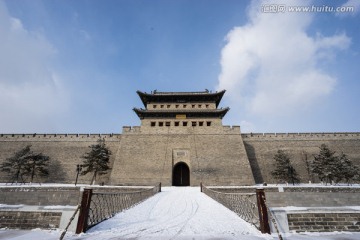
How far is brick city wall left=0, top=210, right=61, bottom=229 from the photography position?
401cm

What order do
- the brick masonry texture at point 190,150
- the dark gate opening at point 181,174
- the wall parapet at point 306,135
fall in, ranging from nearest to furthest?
1. the brick masonry texture at point 190,150
2. the dark gate opening at point 181,174
3. the wall parapet at point 306,135

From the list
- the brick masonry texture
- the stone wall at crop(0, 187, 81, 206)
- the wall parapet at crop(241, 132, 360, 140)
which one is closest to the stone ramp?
the stone wall at crop(0, 187, 81, 206)

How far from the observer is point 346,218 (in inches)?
152

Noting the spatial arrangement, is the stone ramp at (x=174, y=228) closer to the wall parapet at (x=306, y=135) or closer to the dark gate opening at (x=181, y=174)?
the dark gate opening at (x=181, y=174)

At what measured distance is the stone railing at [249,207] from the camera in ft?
11.9

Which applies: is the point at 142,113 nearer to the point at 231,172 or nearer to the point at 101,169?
the point at 101,169

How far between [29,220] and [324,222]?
5598mm

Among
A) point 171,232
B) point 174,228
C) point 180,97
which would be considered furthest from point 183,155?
point 171,232

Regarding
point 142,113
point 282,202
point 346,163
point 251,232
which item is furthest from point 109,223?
Answer: point 346,163

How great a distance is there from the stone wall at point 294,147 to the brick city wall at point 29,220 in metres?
18.0

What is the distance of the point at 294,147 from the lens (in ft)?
66.4

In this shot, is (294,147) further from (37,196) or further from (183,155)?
(37,196)

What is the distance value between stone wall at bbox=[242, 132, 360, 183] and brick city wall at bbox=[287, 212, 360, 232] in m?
16.0

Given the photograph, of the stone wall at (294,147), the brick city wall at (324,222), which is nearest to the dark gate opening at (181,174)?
the stone wall at (294,147)
